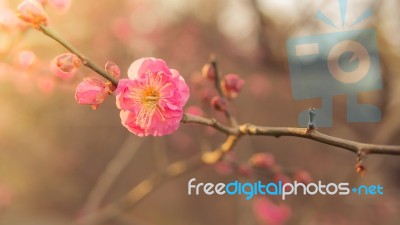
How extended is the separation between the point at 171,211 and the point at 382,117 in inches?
123

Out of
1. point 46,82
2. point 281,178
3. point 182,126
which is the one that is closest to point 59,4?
point 46,82

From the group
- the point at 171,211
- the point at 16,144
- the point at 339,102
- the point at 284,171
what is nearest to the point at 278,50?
the point at 339,102

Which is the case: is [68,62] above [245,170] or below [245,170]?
below

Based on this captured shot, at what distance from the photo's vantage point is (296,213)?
404 cm

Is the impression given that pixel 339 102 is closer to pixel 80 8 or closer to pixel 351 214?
pixel 351 214

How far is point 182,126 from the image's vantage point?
12.2 feet

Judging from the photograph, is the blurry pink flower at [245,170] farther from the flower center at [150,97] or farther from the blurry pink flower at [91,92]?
the blurry pink flower at [91,92]

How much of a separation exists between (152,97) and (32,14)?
0.25m

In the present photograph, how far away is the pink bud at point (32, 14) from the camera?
795 millimetres

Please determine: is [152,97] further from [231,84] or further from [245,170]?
[245,170]

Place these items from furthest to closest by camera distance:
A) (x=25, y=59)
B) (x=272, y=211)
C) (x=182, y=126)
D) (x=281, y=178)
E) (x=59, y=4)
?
1. (x=182, y=126)
2. (x=272, y=211)
3. (x=281, y=178)
4. (x=25, y=59)
5. (x=59, y=4)

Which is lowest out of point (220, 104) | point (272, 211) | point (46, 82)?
A: point (220, 104)

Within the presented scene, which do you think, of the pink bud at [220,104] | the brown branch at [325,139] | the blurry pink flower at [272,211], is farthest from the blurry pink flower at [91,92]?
the blurry pink flower at [272,211]

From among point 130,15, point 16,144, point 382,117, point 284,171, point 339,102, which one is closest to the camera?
point 284,171
